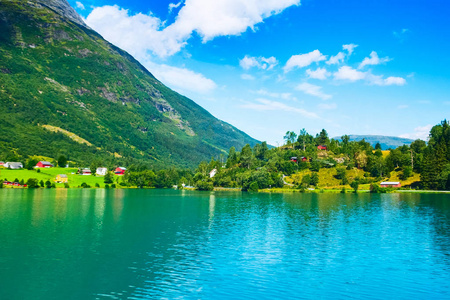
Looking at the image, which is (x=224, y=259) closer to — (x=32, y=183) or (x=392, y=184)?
(x=392, y=184)

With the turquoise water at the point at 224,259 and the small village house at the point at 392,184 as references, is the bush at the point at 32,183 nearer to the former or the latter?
the turquoise water at the point at 224,259

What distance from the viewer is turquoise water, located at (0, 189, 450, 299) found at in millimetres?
29516

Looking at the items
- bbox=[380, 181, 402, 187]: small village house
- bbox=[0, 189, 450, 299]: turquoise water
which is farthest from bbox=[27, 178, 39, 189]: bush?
bbox=[380, 181, 402, 187]: small village house

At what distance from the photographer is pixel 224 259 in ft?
130

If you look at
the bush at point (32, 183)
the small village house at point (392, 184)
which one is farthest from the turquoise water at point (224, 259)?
the bush at point (32, 183)

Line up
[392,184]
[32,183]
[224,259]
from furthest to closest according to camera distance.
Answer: [32,183]
[392,184]
[224,259]

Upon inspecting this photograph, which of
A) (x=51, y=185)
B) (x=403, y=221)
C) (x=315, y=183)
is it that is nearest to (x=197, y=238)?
(x=403, y=221)

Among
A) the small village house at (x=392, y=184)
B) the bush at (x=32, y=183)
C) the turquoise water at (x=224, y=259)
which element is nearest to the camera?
the turquoise water at (x=224, y=259)

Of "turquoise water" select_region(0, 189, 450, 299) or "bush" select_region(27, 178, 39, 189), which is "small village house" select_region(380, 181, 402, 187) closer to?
"turquoise water" select_region(0, 189, 450, 299)

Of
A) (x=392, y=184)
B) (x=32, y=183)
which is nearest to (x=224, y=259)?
(x=392, y=184)

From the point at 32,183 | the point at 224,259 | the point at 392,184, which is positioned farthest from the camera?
the point at 32,183

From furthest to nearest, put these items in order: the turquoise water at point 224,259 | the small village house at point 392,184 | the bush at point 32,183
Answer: the bush at point 32,183 < the small village house at point 392,184 < the turquoise water at point 224,259

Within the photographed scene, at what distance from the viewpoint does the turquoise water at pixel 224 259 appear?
29.5 meters

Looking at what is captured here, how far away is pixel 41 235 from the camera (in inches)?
2074
